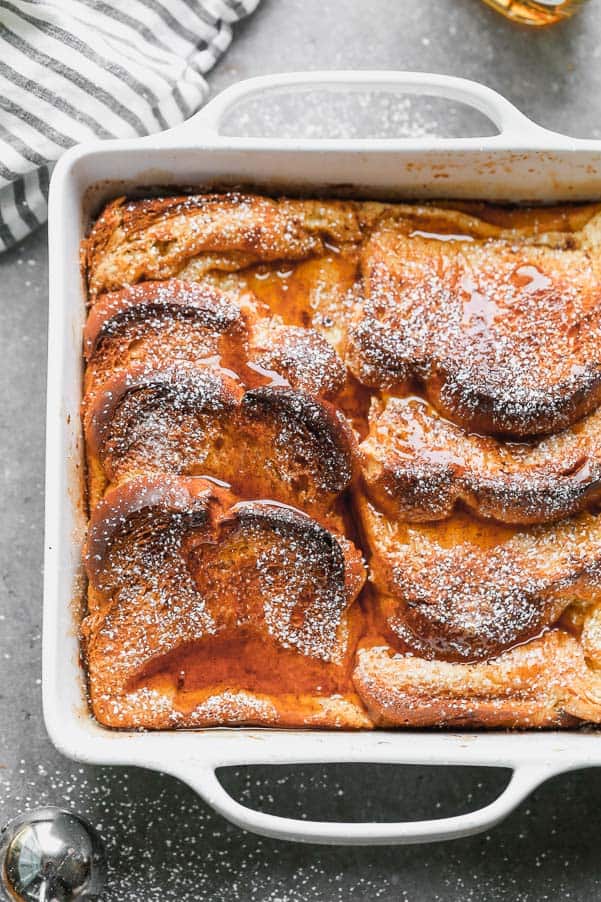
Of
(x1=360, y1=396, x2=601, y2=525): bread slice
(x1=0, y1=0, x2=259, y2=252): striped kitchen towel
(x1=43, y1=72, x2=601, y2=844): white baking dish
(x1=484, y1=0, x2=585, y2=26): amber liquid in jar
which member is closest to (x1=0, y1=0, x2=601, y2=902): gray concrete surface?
(x1=0, y1=0, x2=259, y2=252): striped kitchen towel

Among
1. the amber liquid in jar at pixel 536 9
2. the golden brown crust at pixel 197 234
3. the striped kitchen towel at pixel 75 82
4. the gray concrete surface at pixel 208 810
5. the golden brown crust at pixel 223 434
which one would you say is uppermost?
the striped kitchen towel at pixel 75 82

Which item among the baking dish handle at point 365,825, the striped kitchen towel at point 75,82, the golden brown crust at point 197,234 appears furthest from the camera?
the striped kitchen towel at point 75,82

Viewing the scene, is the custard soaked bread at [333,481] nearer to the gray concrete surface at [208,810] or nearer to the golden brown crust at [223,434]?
the golden brown crust at [223,434]

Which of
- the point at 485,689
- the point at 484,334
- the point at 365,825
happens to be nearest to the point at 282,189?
the point at 484,334

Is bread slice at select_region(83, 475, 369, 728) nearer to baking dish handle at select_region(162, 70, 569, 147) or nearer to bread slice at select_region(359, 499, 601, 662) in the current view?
bread slice at select_region(359, 499, 601, 662)

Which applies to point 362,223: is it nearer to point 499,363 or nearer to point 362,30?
point 499,363

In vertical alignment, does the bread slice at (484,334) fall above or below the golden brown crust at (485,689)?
above

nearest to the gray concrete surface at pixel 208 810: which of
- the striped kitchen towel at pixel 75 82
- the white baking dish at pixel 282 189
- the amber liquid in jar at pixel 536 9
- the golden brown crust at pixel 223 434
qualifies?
the striped kitchen towel at pixel 75 82

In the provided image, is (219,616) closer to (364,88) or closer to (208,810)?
(208,810)
